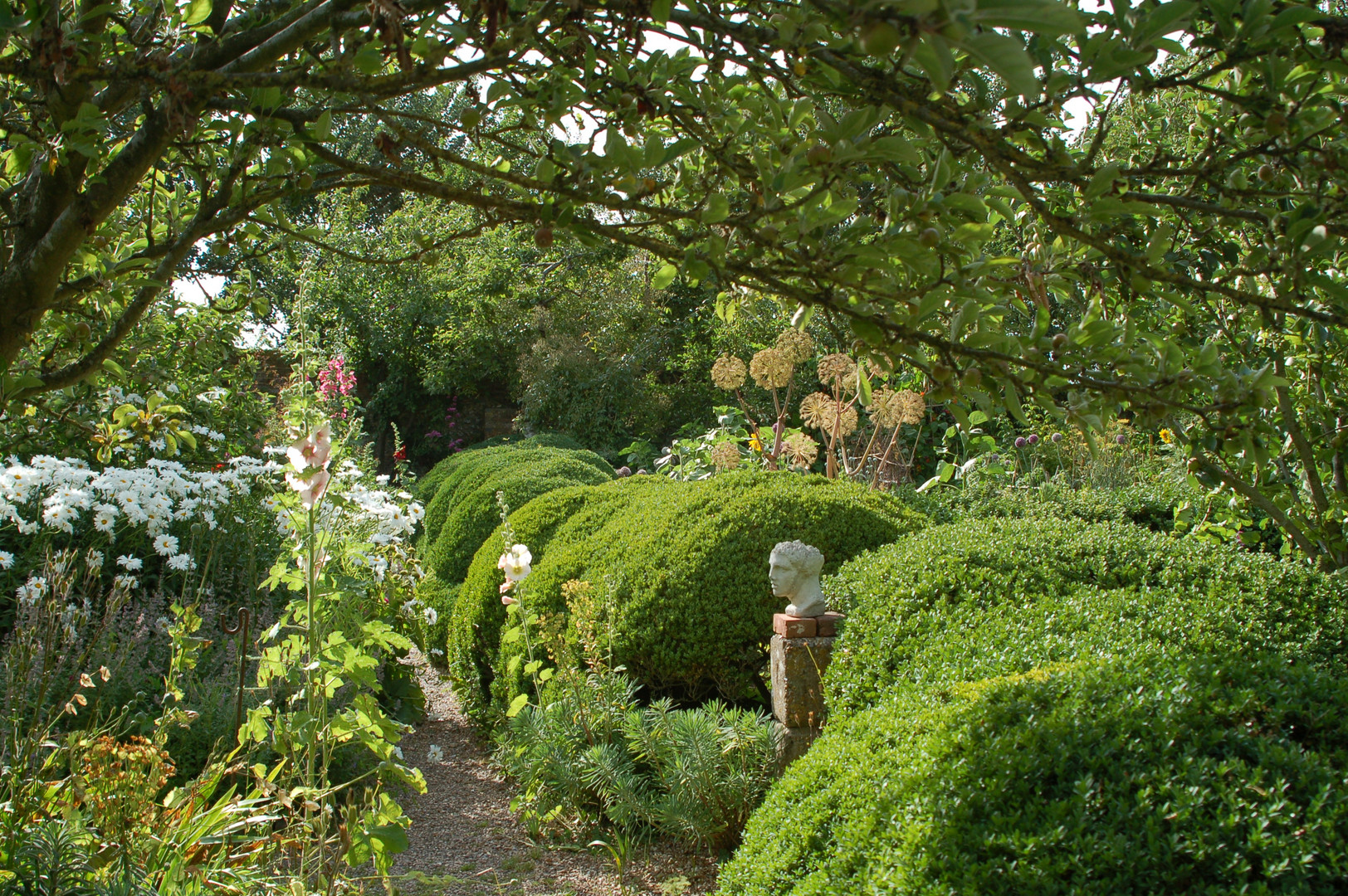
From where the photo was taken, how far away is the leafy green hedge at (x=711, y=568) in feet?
12.5

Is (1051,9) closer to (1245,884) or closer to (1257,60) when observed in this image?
(1257,60)

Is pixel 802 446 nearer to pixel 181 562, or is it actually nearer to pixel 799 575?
pixel 799 575

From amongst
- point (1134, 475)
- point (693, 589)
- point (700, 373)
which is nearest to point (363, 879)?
point (693, 589)

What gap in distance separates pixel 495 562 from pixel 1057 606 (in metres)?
3.46

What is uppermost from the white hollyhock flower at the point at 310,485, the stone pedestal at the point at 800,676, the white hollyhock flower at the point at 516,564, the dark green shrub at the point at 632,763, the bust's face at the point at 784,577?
the white hollyhock flower at the point at 310,485

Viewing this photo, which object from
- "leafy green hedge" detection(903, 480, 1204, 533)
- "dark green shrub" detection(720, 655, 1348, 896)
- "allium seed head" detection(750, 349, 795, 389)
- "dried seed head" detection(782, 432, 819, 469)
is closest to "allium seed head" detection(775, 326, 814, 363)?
"allium seed head" detection(750, 349, 795, 389)

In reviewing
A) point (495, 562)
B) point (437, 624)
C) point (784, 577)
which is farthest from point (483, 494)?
point (784, 577)

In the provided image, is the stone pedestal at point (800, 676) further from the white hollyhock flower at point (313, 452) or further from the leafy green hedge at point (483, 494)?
the leafy green hedge at point (483, 494)

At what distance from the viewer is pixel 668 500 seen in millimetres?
4668

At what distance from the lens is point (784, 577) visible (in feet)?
10.7

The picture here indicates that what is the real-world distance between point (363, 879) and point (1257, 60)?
9.24 feet

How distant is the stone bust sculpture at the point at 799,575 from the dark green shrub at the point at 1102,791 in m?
1.15

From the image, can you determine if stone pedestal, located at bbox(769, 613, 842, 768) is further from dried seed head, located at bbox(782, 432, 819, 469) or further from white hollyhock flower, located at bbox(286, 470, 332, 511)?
dried seed head, located at bbox(782, 432, 819, 469)

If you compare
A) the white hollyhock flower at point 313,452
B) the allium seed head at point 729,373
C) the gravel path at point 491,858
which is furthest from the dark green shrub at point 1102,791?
the allium seed head at point 729,373
